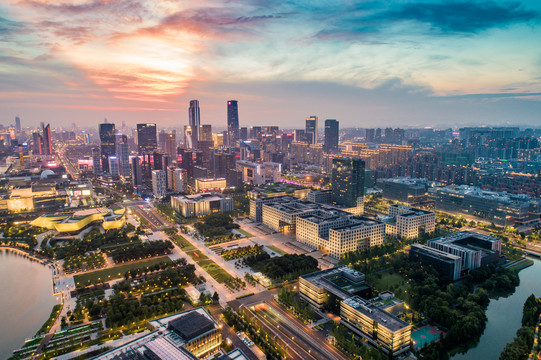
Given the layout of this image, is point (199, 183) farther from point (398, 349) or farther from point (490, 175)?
point (490, 175)

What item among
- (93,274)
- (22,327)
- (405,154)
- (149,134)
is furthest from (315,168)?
(22,327)

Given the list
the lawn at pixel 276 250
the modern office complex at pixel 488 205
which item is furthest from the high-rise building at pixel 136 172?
the modern office complex at pixel 488 205

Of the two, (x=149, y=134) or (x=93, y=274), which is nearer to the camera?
(x=93, y=274)

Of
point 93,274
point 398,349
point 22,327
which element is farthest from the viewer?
point 93,274

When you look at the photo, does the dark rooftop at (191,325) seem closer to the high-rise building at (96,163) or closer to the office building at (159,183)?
the office building at (159,183)

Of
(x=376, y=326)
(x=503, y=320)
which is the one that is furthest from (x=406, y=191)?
(x=376, y=326)

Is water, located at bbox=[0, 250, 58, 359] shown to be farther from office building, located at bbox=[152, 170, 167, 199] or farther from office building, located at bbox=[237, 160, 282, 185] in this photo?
office building, located at bbox=[237, 160, 282, 185]
